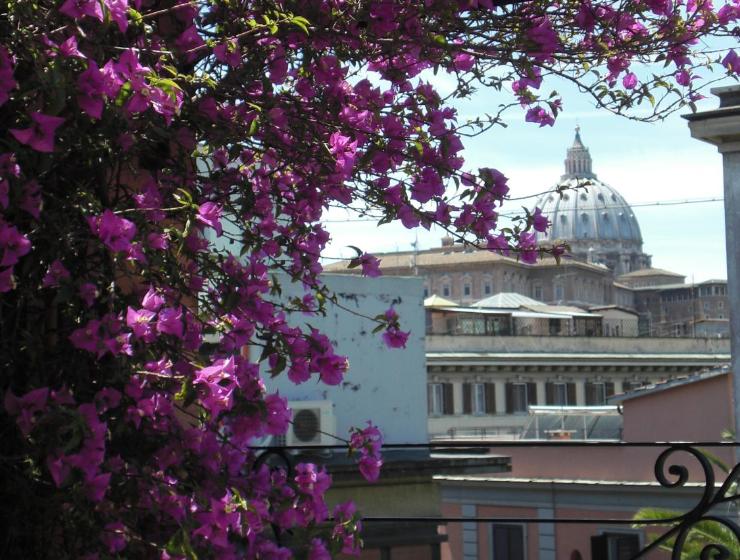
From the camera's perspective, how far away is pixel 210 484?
2.47 metres

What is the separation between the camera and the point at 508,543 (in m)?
29.2

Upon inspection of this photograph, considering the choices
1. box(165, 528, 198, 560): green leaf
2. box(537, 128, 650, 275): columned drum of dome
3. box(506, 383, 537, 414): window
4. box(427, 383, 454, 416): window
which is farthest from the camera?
box(537, 128, 650, 275): columned drum of dome

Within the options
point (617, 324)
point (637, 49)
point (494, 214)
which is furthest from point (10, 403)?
point (617, 324)

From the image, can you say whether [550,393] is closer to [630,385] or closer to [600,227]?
[630,385]

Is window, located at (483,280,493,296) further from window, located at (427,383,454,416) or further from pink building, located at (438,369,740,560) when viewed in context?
pink building, located at (438,369,740,560)

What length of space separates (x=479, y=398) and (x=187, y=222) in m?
64.3

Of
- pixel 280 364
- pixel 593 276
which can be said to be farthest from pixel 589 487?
pixel 593 276

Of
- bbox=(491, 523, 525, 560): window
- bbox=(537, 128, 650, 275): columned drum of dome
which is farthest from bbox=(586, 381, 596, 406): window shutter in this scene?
bbox=(537, 128, 650, 275): columned drum of dome

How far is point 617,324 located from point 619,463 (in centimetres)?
6562

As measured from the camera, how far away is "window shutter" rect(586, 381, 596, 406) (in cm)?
6981

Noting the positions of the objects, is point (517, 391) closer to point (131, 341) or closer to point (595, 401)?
point (595, 401)

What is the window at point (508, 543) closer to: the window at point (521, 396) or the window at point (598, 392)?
the window at point (521, 396)

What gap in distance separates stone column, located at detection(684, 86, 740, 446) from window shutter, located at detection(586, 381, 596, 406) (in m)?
53.3

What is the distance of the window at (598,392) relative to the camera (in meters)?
69.8
